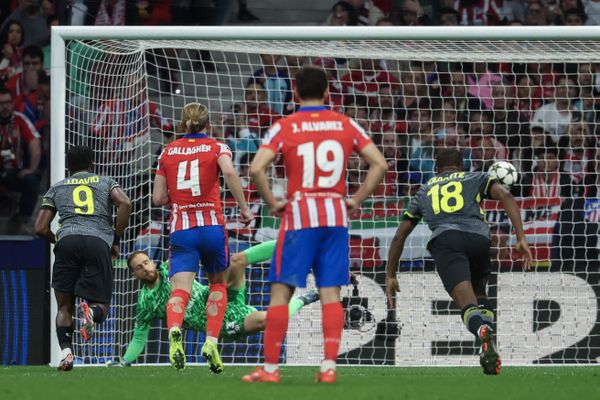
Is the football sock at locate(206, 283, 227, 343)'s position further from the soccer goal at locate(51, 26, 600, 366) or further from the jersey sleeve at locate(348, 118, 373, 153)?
the jersey sleeve at locate(348, 118, 373, 153)

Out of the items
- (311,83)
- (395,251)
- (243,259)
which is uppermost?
(311,83)

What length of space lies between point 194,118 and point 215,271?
111 cm

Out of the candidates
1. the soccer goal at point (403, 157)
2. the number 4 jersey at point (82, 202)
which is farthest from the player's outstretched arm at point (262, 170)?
the soccer goal at point (403, 157)

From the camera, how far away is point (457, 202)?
27.6ft

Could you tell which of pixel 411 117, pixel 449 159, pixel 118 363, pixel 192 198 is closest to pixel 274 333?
pixel 192 198

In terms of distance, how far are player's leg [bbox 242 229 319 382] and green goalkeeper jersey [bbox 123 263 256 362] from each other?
9.79 feet

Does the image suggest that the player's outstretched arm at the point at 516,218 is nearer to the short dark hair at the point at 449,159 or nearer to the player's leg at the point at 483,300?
the player's leg at the point at 483,300

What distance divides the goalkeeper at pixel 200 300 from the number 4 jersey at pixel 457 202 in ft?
5.03

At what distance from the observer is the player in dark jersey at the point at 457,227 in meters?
8.28

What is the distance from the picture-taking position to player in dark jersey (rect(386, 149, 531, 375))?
27.2 ft

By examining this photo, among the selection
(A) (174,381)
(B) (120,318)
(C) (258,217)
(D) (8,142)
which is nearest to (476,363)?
(C) (258,217)

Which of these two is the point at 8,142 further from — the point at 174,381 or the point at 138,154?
the point at 174,381

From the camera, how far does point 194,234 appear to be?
8.29m

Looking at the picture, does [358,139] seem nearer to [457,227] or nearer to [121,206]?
[457,227]
